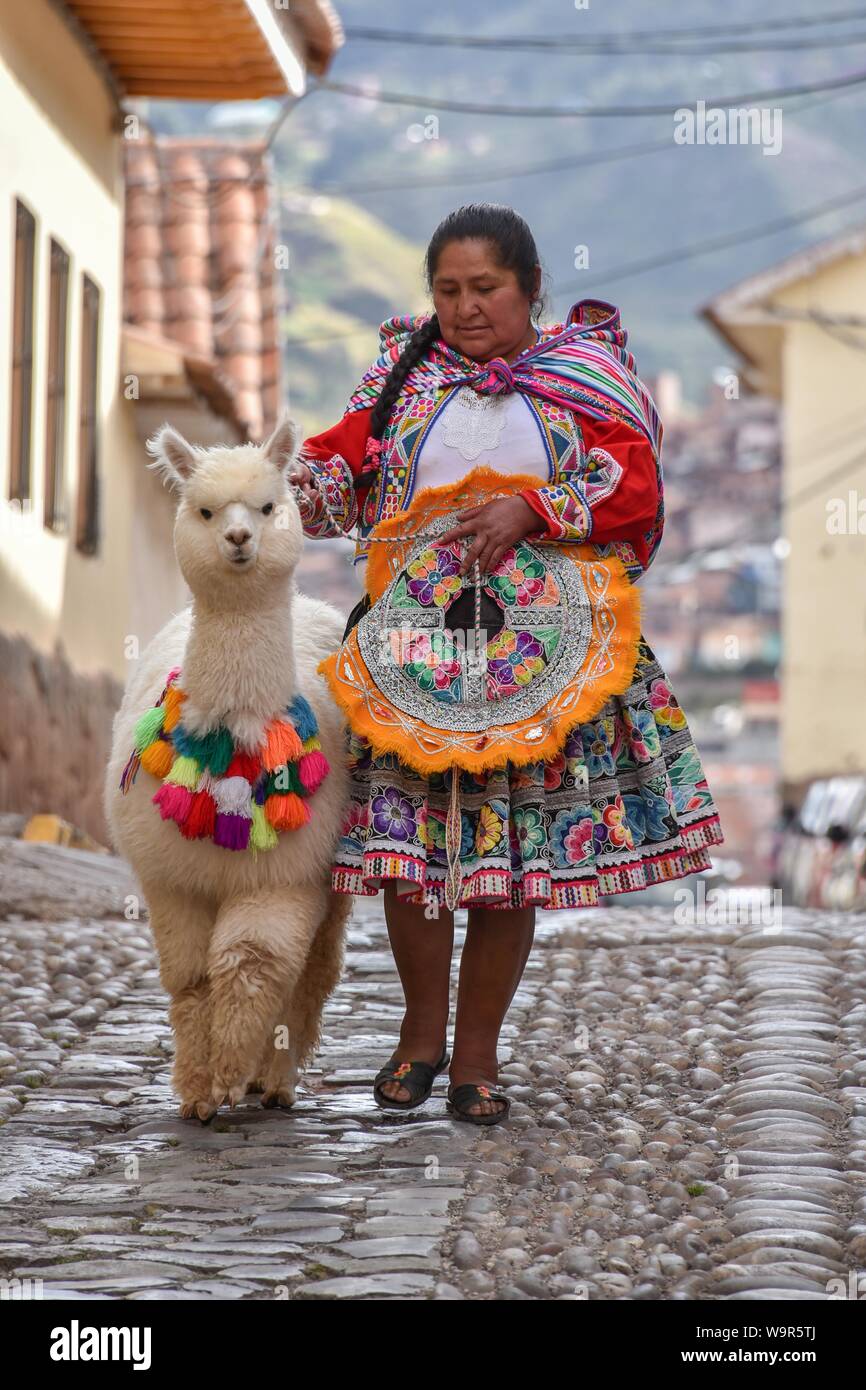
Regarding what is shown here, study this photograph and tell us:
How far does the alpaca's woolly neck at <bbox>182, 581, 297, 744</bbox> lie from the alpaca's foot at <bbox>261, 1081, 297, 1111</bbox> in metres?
0.96

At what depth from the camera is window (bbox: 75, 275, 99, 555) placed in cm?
1266

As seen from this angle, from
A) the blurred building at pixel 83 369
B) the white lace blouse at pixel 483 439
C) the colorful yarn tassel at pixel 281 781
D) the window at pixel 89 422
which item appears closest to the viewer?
the colorful yarn tassel at pixel 281 781

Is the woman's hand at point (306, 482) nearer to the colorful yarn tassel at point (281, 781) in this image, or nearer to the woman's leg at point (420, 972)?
the colorful yarn tassel at point (281, 781)

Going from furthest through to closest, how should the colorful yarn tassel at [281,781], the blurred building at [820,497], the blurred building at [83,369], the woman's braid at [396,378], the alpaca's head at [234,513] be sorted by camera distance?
the blurred building at [820,497]
the blurred building at [83,369]
the woman's braid at [396,378]
the colorful yarn tassel at [281,781]
the alpaca's head at [234,513]

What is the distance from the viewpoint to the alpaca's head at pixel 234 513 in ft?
14.6

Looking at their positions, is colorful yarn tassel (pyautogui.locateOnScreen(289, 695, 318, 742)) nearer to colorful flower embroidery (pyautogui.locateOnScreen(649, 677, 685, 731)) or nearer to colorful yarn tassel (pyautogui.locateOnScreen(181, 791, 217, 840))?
colorful yarn tassel (pyautogui.locateOnScreen(181, 791, 217, 840))

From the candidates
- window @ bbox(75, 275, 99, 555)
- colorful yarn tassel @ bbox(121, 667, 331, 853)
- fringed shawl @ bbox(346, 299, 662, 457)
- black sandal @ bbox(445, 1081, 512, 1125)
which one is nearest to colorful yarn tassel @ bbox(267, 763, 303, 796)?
colorful yarn tassel @ bbox(121, 667, 331, 853)

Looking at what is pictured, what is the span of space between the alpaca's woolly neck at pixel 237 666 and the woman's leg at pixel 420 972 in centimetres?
55

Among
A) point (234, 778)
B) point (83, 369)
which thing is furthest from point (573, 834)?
point (83, 369)

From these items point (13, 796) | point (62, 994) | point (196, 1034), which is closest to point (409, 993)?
point (196, 1034)

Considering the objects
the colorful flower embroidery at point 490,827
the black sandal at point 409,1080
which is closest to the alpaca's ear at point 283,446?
the colorful flower embroidery at point 490,827

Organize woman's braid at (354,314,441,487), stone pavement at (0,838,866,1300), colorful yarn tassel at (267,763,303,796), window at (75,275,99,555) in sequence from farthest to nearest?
1. window at (75,275,99,555)
2. woman's braid at (354,314,441,487)
3. colorful yarn tassel at (267,763,303,796)
4. stone pavement at (0,838,866,1300)

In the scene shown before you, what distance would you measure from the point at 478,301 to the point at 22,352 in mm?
6551

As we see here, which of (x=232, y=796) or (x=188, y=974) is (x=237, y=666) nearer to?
(x=232, y=796)
